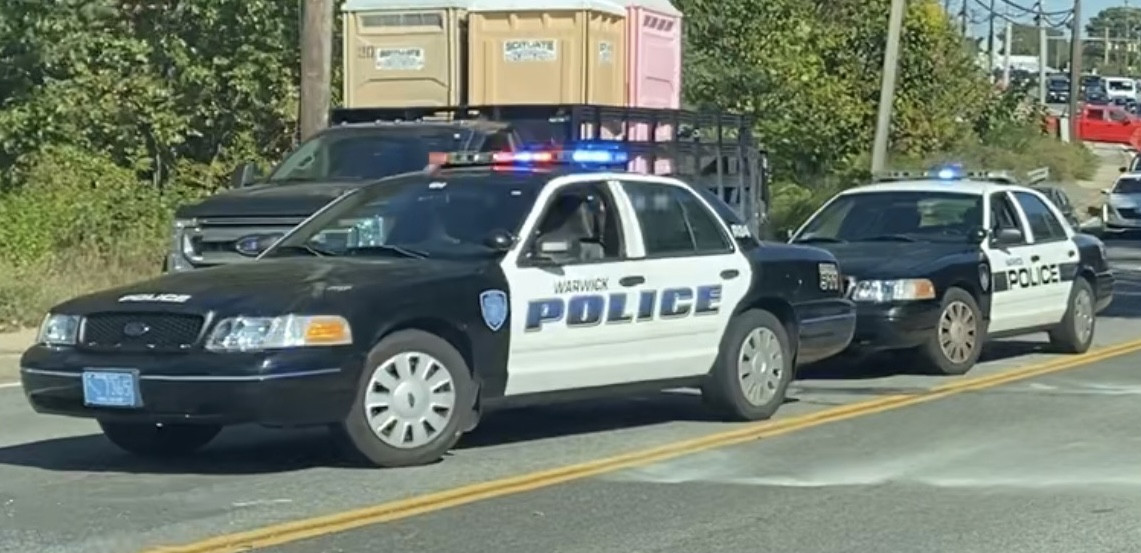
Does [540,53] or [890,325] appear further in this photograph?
[540,53]

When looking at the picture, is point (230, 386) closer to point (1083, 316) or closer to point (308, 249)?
point (308, 249)

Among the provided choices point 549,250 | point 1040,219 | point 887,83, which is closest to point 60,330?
point 549,250

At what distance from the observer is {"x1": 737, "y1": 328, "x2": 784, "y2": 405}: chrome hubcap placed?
11.8 metres

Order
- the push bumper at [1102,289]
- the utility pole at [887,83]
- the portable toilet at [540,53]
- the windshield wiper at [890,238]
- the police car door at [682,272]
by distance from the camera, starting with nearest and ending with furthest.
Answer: the police car door at [682,272]
the windshield wiper at [890,238]
the push bumper at [1102,289]
the portable toilet at [540,53]
the utility pole at [887,83]

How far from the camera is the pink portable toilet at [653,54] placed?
21.1 metres

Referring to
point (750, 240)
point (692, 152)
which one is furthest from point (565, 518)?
point (692, 152)

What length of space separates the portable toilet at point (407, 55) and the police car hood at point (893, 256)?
5.95 metres

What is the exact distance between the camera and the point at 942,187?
16219 millimetres

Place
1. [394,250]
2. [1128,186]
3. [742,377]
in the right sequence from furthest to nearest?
[1128,186] < [742,377] < [394,250]

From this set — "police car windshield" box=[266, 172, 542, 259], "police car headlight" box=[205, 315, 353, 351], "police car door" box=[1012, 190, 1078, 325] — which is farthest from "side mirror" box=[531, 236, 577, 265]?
"police car door" box=[1012, 190, 1078, 325]

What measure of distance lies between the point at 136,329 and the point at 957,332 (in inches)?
285

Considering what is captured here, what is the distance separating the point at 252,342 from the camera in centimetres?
930

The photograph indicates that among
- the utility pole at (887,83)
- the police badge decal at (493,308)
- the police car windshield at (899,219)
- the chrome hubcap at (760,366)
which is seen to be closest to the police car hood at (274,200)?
the police car windshield at (899,219)

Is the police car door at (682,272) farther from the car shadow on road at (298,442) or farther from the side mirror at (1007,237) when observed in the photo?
the side mirror at (1007,237)
